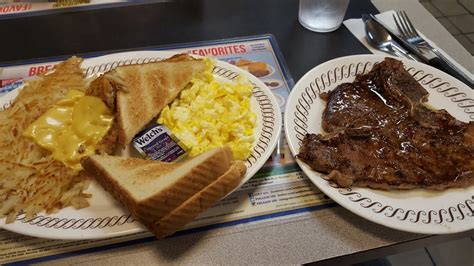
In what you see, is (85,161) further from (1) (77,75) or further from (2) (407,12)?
(2) (407,12)

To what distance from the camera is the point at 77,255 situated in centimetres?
122

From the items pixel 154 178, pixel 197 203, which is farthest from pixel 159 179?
pixel 197 203

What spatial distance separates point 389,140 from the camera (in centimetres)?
139

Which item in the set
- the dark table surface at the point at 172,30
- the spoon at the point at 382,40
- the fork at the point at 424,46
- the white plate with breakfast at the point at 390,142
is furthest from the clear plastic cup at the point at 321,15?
the white plate with breakfast at the point at 390,142

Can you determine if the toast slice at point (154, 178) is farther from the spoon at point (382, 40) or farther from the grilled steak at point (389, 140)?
the spoon at point (382, 40)

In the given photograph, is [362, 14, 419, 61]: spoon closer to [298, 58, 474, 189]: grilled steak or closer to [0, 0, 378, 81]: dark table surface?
[0, 0, 378, 81]: dark table surface

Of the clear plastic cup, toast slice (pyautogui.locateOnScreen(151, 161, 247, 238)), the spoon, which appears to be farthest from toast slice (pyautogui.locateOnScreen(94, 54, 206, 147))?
the spoon

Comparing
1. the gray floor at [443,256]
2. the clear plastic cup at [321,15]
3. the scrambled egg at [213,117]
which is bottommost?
the gray floor at [443,256]

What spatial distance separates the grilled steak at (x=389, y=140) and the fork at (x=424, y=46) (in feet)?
1.07

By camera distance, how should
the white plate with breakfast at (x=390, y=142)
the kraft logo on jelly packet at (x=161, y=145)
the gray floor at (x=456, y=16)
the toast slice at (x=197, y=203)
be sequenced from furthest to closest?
the gray floor at (x=456, y=16) < the kraft logo on jelly packet at (x=161, y=145) < the white plate with breakfast at (x=390, y=142) < the toast slice at (x=197, y=203)

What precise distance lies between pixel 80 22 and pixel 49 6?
0.26 meters

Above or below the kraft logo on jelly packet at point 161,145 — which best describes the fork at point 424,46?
above

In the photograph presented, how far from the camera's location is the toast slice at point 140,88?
1.48 meters

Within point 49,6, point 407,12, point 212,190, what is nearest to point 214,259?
point 212,190
